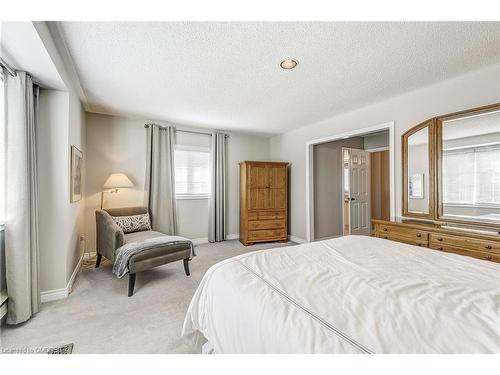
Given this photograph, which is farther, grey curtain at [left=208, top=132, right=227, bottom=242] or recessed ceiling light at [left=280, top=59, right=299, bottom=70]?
grey curtain at [left=208, top=132, right=227, bottom=242]

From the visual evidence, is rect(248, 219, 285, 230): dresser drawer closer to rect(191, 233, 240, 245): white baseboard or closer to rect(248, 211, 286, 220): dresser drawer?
rect(248, 211, 286, 220): dresser drawer

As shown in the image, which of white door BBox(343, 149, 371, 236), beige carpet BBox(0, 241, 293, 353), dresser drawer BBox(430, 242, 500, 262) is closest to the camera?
beige carpet BBox(0, 241, 293, 353)

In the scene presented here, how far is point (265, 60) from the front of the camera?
6.70 feet

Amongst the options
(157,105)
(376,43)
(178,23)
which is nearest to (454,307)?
(376,43)

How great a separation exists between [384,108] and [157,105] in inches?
127

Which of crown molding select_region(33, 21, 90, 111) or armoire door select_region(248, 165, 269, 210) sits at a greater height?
crown molding select_region(33, 21, 90, 111)

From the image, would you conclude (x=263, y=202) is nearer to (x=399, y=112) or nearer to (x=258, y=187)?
(x=258, y=187)

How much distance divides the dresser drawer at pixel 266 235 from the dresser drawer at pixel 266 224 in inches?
3.1

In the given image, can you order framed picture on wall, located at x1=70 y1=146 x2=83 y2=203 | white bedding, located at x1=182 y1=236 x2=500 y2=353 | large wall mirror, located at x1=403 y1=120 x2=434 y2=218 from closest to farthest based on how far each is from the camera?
white bedding, located at x1=182 y1=236 x2=500 y2=353, framed picture on wall, located at x1=70 y1=146 x2=83 y2=203, large wall mirror, located at x1=403 y1=120 x2=434 y2=218

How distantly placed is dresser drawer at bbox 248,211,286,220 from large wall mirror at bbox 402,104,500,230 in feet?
7.45

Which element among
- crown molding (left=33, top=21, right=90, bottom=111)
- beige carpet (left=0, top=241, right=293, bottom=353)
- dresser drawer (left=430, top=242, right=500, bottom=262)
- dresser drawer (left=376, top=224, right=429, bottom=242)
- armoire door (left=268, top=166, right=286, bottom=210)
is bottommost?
beige carpet (left=0, top=241, right=293, bottom=353)

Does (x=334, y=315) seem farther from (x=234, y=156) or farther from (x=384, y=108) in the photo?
(x=234, y=156)

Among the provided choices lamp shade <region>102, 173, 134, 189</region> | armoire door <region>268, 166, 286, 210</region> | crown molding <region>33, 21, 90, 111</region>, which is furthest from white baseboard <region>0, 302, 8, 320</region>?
armoire door <region>268, 166, 286, 210</region>

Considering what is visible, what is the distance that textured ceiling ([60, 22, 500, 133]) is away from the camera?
165cm
